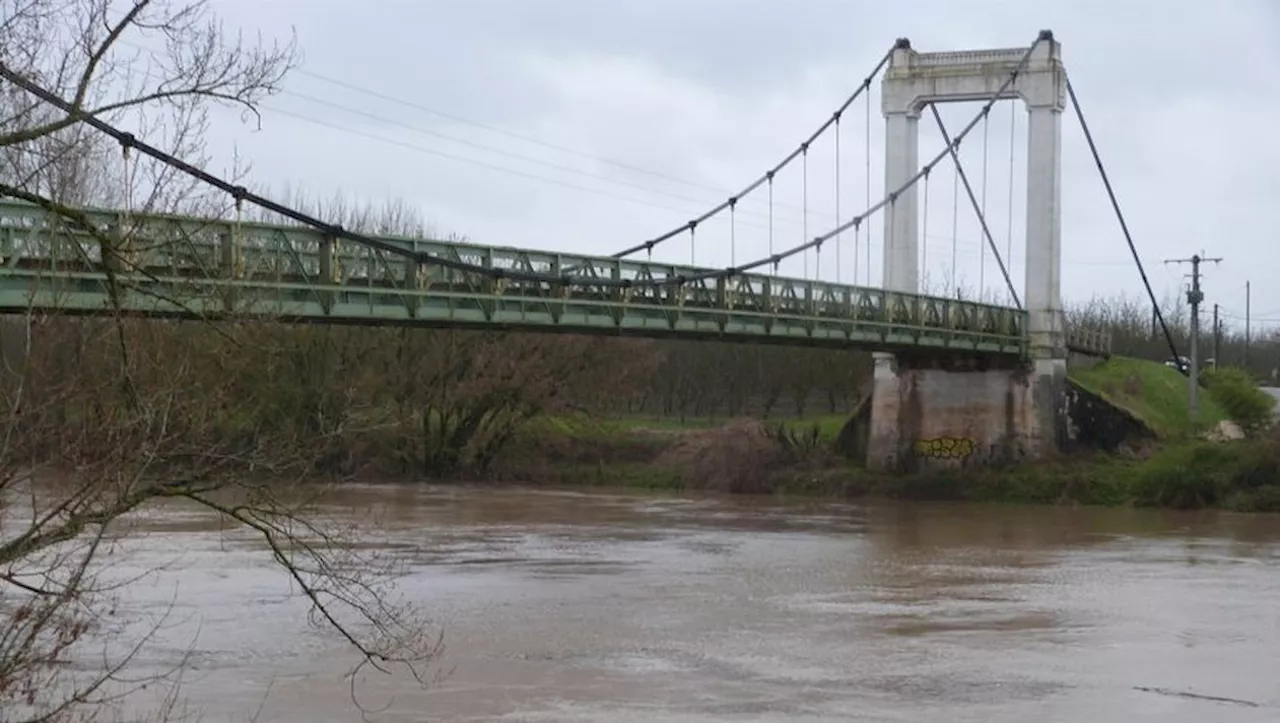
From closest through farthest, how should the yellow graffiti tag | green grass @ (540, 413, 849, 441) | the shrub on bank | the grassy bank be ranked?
the grassy bank, the shrub on bank, the yellow graffiti tag, green grass @ (540, 413, 849, 441)

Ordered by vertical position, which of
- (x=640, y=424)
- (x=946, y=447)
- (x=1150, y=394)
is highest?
(x=1150, y=394)

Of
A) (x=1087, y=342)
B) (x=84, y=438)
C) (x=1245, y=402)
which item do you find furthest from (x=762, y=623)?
(x=1087, y=342)

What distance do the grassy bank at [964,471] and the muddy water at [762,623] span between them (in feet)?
21.8

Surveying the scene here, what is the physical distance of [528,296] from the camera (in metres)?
36.6

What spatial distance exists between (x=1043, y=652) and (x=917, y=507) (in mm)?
26876

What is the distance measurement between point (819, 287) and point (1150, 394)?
42.3 ft

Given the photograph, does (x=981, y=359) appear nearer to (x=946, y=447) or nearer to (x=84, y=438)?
(x=946, y=447)

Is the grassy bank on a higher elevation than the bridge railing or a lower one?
lower

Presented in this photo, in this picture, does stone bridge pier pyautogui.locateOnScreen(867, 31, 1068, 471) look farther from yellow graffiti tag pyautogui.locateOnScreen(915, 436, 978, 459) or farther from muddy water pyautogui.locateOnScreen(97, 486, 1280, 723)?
muddy water pyautogui.locateOnScreen(97, 486, 1280, 723)

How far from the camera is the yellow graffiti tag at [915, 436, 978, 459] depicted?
4978cm

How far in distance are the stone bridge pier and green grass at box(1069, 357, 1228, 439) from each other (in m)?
1.56

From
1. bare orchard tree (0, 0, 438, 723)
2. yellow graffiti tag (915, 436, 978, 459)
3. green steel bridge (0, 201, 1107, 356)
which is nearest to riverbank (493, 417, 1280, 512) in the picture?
yellow graffiti tag (915, 436, 978, 459)

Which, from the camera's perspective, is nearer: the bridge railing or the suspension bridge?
the suspension bridge

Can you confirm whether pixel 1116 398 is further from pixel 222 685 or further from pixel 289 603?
pixel 222 685
